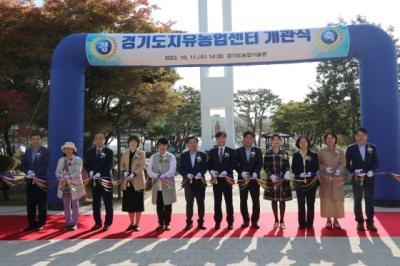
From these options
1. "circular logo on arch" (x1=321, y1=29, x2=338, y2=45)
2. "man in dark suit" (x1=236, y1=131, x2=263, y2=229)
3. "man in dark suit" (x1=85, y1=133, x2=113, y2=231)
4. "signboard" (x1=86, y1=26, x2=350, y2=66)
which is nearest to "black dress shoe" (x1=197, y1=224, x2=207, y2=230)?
"man in dark suit" (x1=236, y1=131, x2=263, y2=229)

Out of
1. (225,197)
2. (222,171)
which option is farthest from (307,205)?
(222,171)

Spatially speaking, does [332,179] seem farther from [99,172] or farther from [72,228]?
[72,228]

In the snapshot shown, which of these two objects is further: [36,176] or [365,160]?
[36,176]

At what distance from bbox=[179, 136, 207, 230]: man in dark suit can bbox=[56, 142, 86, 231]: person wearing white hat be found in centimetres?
164

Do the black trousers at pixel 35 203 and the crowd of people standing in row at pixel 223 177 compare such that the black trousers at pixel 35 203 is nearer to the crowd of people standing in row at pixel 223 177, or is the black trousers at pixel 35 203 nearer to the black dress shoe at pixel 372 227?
the crowd of people standing in row at pixel 223 177

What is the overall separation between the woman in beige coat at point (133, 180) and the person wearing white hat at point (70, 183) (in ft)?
2.43

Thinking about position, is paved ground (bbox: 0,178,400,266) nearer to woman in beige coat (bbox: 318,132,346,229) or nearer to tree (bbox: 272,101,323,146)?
woman in beige coat (bbox: 318,132,346,229)

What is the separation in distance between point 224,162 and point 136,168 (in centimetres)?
136

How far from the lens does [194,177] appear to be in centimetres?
620

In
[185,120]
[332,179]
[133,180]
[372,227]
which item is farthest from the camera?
→ [185,120]

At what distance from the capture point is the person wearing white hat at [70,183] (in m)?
6.27

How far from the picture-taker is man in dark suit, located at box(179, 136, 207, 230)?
6.23 m

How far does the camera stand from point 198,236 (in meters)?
5.78

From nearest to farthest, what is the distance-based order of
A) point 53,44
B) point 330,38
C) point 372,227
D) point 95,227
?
point 372,227
point 95,227
point 330,38
point 53,44
